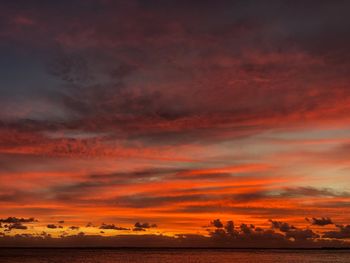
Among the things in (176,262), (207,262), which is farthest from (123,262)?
(207,262)

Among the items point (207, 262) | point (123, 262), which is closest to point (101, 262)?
point (123, 262)

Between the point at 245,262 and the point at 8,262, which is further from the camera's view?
the point at 245,262

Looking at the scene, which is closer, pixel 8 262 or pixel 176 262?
pixel 8 262

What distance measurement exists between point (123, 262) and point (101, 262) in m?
9.17

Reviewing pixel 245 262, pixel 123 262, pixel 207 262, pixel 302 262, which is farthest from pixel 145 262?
pixel 302 262

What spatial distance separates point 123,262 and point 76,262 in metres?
18.6

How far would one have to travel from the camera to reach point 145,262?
188 meters

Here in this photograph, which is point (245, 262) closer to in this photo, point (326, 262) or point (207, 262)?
point (207, 262)

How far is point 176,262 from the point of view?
191250 millimetres

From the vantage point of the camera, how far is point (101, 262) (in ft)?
598

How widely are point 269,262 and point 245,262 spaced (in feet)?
38.4

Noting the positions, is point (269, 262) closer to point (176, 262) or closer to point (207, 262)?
point (207, 262)

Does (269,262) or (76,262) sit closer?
(76,262)

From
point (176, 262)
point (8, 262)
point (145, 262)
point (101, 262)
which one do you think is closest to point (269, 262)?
point (176, 262)
